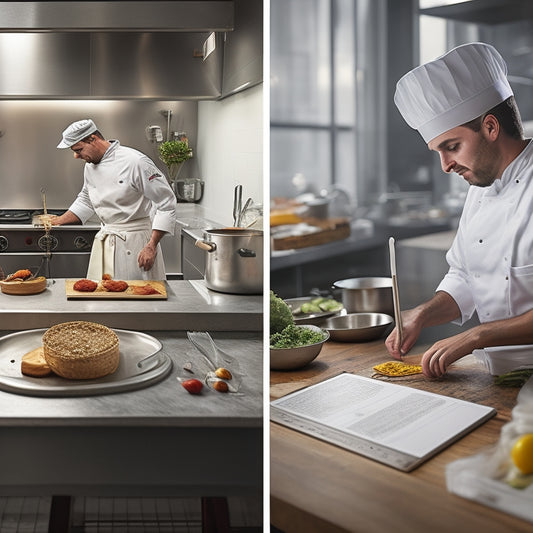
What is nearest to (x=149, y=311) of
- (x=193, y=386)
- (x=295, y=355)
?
(x=193, y=386)

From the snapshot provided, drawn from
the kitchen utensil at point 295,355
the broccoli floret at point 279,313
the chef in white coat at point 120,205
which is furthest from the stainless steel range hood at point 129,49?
the kitchen utensil at point 295,355

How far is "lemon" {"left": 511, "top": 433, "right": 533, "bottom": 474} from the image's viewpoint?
1033 millimetres

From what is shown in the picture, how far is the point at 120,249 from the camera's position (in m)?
1.40

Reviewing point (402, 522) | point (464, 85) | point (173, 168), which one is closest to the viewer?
point (402, 522)

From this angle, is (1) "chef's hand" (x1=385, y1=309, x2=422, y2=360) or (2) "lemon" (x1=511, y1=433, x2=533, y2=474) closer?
(2) "lemon" (x1=511, y1=433, x2=533, y2=474)

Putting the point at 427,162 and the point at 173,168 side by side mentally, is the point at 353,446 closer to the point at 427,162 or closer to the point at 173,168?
the point at 427,162

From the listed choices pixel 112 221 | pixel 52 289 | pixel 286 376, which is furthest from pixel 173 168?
pixel 286 376

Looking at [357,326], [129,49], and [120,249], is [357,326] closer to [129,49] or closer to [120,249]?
[120,249]

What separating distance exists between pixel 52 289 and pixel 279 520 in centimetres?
67

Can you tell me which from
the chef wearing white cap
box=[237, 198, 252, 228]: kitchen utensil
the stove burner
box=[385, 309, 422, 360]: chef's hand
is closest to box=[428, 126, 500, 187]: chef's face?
the chef wearing white cap

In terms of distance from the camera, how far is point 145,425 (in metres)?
1.19

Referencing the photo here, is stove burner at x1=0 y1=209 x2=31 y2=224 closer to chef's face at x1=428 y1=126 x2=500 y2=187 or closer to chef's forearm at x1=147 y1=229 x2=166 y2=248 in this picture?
chef's forearm at x1=147 y1=229 x2=166 y2=248

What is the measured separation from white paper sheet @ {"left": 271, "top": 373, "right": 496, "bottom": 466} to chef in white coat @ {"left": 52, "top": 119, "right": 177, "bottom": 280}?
0.44 m

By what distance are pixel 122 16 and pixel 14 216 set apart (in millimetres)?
463
